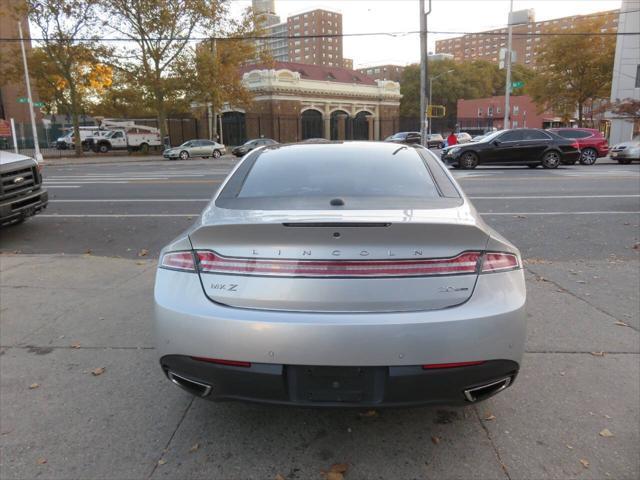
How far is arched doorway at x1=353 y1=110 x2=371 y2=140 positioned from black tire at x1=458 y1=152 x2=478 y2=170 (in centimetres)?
4625

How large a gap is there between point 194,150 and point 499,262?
1413 inches

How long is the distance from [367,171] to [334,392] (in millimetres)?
1596

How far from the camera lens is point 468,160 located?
64.4 ft

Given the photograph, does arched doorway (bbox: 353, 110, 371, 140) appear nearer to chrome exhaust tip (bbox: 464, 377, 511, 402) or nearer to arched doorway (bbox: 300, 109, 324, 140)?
arched doorway (bbox: 300, 109, 324, 140)

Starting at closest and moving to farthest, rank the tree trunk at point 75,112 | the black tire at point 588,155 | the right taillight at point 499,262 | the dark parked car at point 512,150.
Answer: the right taillight at point 499,262 < the dark parked car at point 512,150 < the black tire at point 588,155 < the tree trunk at point 75,112

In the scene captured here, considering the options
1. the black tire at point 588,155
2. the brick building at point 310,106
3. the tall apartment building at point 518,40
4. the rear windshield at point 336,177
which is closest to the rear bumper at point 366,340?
the rear windshield at point 336,177

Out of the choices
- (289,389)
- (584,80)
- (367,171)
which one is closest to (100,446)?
(289,389)

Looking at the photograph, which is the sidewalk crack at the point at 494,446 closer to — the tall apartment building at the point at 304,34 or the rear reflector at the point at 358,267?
the rear reflector at the point at 358,267

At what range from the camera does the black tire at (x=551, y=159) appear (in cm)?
Result: 1988

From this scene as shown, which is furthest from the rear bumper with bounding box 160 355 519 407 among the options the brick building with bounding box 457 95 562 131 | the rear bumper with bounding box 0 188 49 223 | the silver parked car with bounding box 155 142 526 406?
the brick building with bounding box 457 95 562 131

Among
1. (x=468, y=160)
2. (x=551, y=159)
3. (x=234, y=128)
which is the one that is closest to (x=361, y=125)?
(x=234, y=128)

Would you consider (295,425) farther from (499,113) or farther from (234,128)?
(499,113)

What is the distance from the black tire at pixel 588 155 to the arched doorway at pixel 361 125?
43.6 m

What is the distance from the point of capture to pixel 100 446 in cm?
279
